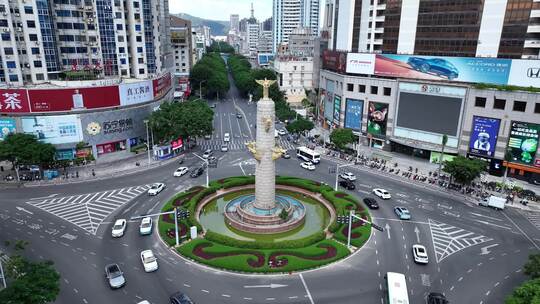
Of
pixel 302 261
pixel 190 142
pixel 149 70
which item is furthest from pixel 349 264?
pixel 149 70

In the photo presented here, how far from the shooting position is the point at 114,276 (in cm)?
4131

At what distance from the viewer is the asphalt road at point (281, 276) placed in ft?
133

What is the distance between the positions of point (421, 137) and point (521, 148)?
793 inches

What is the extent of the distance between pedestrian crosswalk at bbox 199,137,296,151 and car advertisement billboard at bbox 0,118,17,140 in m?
41.6

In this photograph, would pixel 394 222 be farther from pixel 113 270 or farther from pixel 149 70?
pixel 149 70

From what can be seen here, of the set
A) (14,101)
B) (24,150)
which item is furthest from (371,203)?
(14,101)

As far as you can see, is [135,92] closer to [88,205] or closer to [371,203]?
[88,205]

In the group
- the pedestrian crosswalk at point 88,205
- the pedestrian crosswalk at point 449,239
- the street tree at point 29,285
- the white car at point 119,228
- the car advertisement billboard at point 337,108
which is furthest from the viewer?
the car advertisement billboard at point 337,108

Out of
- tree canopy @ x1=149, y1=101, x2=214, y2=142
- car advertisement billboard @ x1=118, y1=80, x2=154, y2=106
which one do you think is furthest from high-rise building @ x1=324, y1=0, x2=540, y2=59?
car advertisement billboard @ x1=118, y1=80, x2=154, y2=106

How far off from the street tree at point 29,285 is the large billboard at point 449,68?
82091mm

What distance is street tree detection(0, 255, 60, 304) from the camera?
31.4 meters

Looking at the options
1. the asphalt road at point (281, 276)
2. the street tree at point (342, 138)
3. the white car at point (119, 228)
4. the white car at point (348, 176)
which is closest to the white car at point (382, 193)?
the asphalt road at point (281, 276)

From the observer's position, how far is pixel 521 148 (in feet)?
240

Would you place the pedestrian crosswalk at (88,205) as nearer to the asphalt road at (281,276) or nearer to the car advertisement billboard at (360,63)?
the asphalt road at (281,276)
